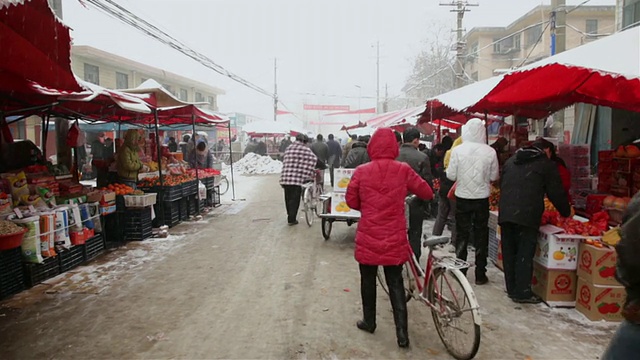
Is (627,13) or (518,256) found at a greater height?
(627,13)

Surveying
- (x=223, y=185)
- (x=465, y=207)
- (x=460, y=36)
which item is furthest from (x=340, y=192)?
(x=460, y=36)

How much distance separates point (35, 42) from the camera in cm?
365

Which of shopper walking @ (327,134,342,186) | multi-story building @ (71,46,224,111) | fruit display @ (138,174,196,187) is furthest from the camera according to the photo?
multi-story building @ (71,46,224,111)

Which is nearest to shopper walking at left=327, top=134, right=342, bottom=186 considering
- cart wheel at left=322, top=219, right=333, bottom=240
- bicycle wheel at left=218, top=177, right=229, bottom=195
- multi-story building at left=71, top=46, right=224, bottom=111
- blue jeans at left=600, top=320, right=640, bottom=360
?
bicycle wheel at left=218, top=177, right=229, bottom=195

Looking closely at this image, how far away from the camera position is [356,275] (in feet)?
21.0

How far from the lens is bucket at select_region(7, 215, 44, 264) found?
19.4ft

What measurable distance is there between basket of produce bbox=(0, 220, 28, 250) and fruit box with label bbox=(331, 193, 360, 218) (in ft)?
15.8

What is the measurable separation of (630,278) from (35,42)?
4.25m

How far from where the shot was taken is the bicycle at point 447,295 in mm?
3707

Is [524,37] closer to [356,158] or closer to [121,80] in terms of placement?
[121,80]

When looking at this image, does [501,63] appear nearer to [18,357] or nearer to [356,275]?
[356,275]

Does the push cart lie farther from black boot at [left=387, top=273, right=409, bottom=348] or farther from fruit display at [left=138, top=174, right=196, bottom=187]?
black boot at [left=387, top=273, right=409, bottom=348]

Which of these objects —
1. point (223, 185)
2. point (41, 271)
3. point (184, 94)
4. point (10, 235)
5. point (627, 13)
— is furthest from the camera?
point (184, 94)

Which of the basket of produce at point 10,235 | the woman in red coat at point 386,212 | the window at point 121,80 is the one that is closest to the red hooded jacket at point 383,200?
the woman in red coat at point 386,212
